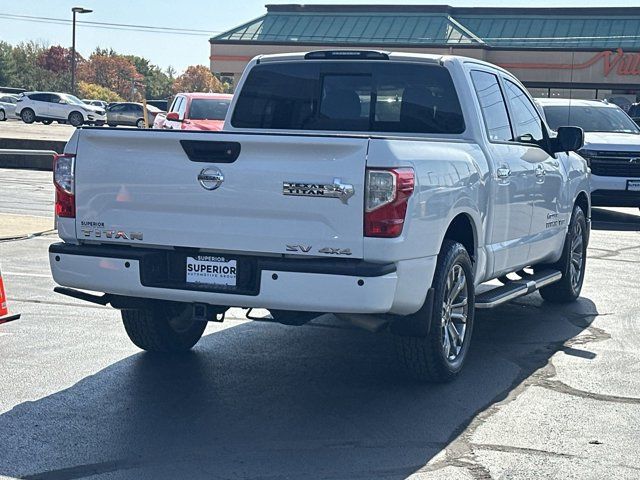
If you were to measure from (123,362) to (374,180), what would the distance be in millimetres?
2449

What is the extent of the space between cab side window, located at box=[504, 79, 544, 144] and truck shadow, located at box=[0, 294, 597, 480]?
5.26 feet

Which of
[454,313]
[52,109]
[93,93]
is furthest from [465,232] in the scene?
[93,93]

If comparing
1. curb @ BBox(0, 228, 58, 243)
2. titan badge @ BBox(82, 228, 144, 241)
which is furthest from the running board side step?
curb @ BBox(0, 228, 58, 243)

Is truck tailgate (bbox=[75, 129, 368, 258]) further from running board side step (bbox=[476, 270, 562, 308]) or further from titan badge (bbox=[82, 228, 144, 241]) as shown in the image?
running board side step (bbox=[476, 270, 562, 308])

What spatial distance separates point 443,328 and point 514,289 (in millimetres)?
1335

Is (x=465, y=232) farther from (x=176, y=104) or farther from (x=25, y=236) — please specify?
(x=176, y=104)

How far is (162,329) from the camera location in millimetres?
7562

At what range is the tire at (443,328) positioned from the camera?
6.68m

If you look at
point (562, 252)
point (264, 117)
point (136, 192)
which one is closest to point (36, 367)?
point (136, 192)

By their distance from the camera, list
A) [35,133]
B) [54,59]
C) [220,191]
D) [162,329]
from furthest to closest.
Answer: [54,59] → [35,133] → [162,329] → [220,191]

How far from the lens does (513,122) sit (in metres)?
8.62

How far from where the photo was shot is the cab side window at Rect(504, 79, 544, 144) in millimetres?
8712

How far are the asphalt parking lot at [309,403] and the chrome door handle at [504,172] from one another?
1.27m

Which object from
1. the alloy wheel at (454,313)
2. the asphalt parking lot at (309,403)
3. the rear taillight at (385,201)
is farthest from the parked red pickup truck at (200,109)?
the rear taillight at (385,201)
